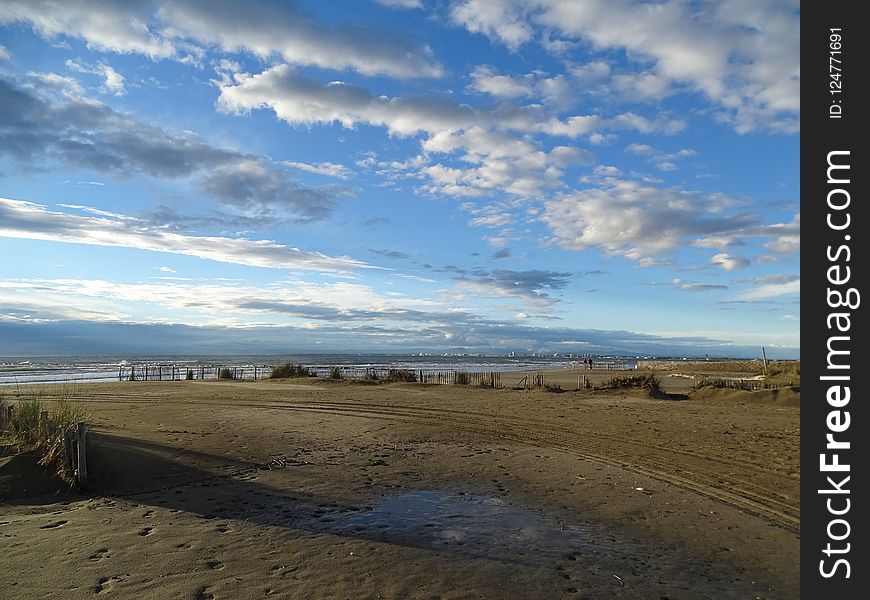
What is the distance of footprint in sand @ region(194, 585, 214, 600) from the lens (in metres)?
4.98

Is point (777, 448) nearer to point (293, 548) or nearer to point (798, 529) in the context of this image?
point (798, 529)

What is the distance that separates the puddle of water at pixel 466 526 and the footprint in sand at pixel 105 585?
2.46m

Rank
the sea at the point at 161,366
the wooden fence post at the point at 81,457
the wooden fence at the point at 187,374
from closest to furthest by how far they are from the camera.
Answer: the wooden fence post at the point at 81,457, the wooden fence at the point at 187,374, the sea at the point at 161,366

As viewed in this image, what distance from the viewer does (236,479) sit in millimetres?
9516

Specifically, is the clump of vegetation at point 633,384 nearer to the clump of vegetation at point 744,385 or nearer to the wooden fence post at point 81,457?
the clump of vegetation at point 744,385

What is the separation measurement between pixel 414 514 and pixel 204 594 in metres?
3.27

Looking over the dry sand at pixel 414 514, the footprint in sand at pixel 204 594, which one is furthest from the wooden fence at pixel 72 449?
the footprint in sand at pixel 204 594

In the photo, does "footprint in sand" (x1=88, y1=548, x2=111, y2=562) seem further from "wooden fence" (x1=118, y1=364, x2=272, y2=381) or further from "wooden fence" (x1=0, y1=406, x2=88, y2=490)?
"wooden fence" (x1=118, y1=364, x2=272, y2=381)

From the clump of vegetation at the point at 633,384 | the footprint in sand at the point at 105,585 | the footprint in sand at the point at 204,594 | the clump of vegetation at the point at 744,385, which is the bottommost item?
the clump of vegetation at the point at 633,384

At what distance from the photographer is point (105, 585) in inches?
205

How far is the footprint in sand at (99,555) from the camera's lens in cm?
583

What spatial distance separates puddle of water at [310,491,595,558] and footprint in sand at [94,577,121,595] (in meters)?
2.46

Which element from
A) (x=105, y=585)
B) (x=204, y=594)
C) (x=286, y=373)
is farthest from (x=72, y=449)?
(x=286, y=373)

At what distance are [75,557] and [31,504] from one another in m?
2.83
